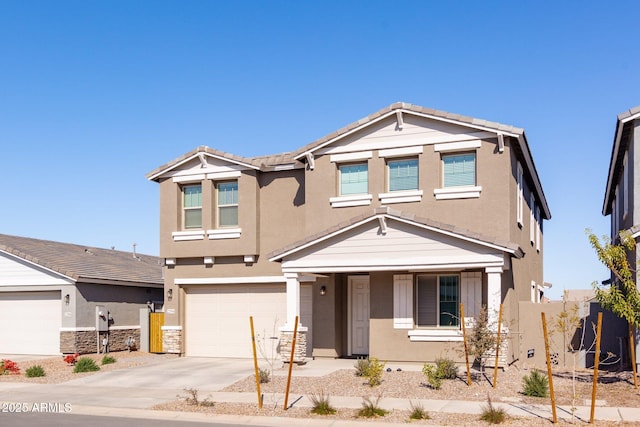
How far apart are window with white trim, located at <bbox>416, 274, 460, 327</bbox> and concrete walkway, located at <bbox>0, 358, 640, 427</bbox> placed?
54.7 inches

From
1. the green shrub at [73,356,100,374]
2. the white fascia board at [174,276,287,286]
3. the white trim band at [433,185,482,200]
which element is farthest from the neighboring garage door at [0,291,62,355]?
the white trim band at [433,185,482,200]

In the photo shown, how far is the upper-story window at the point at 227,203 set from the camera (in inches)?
931

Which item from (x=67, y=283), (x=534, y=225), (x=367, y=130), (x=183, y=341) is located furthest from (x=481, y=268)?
(x=67, y=283)

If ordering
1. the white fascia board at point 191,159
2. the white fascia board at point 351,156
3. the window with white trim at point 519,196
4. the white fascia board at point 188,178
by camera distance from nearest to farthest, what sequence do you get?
the window with white trim at point 519,196
the white fascia board at point 351,156
the white fascia board at point 191,159
the white fascia board at point 188,178

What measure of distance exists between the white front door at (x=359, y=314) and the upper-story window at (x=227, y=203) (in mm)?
4426

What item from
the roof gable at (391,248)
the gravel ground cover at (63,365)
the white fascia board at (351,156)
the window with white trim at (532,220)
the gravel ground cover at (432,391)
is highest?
the white fascia board at (351,156)

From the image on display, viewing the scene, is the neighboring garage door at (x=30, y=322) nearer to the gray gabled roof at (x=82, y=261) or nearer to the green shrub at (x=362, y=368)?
the gray gabled roof at (x=82, y=261)

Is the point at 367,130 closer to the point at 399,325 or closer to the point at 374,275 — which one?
the point at 374,275

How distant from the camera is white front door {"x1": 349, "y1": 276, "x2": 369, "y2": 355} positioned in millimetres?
22250

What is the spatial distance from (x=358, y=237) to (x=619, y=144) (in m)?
8.35

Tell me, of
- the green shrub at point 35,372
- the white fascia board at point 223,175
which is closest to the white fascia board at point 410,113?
the white fascia board at point 223,175

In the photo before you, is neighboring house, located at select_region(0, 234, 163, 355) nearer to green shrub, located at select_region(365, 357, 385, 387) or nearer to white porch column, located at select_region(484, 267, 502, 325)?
green shrub, located at select_region(365, 357, 385, 387)

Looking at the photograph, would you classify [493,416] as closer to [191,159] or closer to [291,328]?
[291,328]

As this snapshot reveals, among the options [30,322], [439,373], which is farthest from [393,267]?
[30,322]
